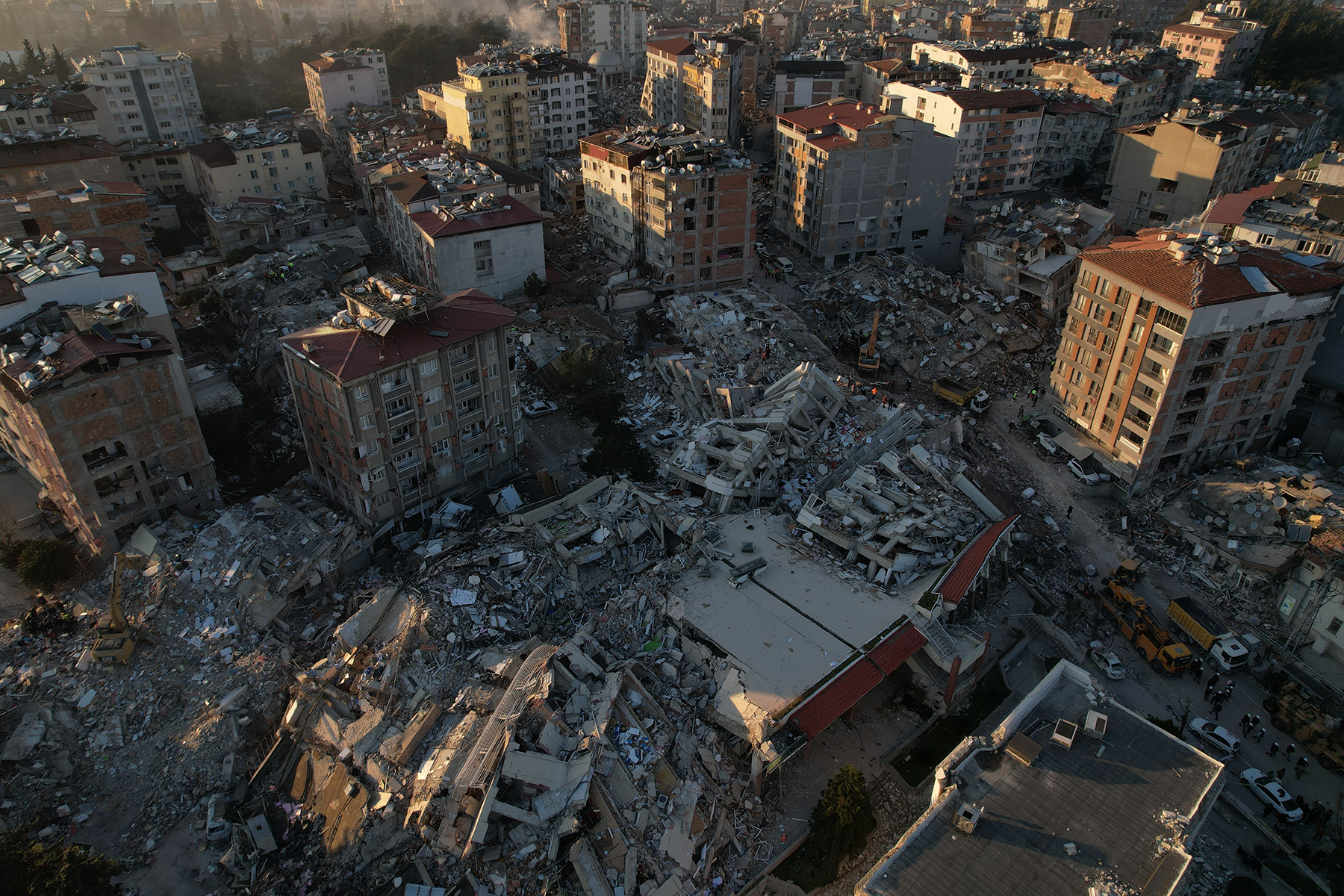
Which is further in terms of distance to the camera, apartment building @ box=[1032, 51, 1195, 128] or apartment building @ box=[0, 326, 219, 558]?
apartment building @ box=[1032, 51, 1195, 128]

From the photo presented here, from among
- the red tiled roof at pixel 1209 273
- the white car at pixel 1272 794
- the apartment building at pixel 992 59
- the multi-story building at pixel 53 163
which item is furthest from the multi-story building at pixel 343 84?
the white car at pixel 1272 794

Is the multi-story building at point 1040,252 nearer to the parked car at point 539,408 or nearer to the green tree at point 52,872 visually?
the parked car at point 539,408

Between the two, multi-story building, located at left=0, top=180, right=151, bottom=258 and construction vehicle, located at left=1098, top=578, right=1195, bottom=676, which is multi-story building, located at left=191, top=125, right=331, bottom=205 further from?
construction vehicle, located at left=1098, top=578, right=1195, bottom=676

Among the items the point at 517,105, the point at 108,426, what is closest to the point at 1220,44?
the point at 517,105

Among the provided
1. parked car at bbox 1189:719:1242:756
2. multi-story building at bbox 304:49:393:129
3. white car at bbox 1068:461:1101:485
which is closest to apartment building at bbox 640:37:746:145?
multi-story building at bbox 304:49:393:129

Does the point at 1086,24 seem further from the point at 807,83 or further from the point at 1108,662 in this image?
the point at 1108,662
